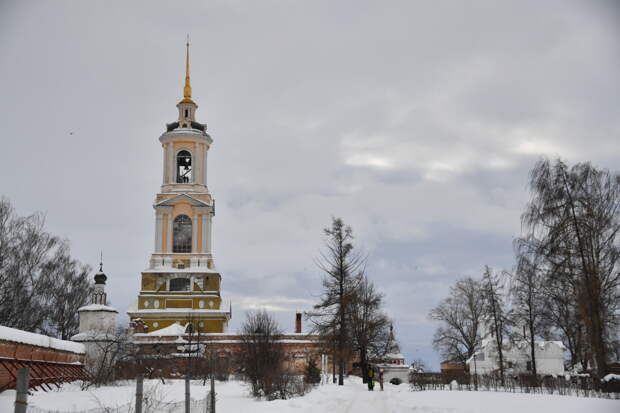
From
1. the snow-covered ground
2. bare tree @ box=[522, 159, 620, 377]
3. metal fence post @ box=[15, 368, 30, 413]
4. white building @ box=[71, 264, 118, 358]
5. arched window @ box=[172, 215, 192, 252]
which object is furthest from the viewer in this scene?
arched window @ box=[172, 215, 192, 252]

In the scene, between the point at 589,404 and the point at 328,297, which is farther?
the point at 328,297

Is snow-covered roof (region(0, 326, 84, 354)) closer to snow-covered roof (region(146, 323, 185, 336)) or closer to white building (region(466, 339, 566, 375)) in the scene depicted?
snow-covered roof (region(146, 323, 185, 336))

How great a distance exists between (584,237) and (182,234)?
47.4 metres

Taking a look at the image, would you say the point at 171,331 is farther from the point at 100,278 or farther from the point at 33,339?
the point at 33,339

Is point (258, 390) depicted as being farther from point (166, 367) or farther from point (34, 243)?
point (34, 243)

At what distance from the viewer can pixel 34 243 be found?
146 feet

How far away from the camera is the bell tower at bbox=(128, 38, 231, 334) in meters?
64.0

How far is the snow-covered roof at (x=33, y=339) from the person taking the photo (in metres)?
26.4

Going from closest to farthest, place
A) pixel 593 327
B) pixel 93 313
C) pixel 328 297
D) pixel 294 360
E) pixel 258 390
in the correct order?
pixel 593 327
pixel 258 390
pixel 328 297
pixel 93 313
pixel 294 360

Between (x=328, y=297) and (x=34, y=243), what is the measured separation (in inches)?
799

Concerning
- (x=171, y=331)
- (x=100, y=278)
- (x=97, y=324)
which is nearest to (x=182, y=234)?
(x=171, y=331)

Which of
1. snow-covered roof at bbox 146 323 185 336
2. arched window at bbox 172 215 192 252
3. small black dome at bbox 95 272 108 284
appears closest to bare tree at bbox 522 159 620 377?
small black dome at bbox 95 272 108 284

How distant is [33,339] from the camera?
29.0 m

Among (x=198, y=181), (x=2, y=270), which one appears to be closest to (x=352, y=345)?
(x=2, y=270)
